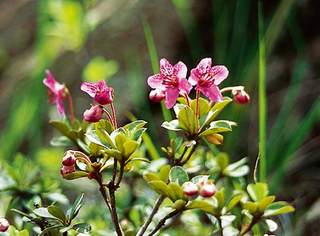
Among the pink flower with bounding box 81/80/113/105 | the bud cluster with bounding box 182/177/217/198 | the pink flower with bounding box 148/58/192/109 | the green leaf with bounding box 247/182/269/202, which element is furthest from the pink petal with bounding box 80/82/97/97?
the green leaf with bounding box 247/182/269/202

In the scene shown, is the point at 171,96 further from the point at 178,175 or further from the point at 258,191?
the point at 258,191

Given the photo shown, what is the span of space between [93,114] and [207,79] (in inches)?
7.5

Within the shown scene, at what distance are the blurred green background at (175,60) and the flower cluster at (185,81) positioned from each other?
0.91 meters

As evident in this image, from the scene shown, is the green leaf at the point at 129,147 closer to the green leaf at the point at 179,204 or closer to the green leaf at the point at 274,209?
the green leaf at the point at 179,204

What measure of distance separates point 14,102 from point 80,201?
66.5 inches

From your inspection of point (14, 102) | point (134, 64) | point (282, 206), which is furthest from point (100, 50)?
point (282, 206)

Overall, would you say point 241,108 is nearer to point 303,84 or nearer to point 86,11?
point 303,84

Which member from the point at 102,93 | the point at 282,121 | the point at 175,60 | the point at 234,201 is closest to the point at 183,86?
the point at 102,93

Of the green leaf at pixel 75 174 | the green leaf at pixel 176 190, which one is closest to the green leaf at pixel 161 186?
the green leaf at pixel 176 190

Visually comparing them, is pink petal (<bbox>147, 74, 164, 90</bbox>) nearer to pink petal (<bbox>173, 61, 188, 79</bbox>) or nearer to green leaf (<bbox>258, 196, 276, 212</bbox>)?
pink petal (<bbox>173, 61, 188, 79</bbox>)

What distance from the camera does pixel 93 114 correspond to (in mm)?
1020

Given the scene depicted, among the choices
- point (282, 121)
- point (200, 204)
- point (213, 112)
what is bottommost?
point (282, 121)

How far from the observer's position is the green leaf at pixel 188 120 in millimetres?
1012

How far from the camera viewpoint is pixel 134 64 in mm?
2574
